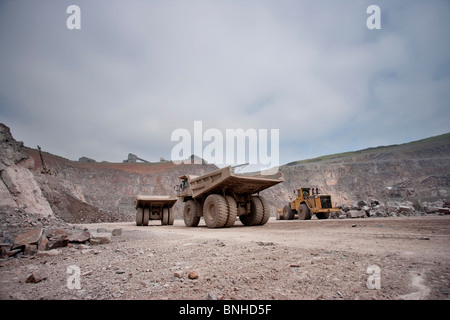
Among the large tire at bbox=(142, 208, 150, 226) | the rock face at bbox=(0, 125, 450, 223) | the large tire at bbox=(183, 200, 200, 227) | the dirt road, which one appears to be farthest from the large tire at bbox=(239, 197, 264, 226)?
the rock face at bbox=(0, 125, 450, 223)

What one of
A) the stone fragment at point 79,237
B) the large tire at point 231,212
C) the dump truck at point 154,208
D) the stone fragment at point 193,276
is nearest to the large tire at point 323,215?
the large tire at point 231,212

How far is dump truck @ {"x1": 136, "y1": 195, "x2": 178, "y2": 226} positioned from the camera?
38.9 ft

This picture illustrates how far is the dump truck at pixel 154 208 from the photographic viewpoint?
38.9 ft

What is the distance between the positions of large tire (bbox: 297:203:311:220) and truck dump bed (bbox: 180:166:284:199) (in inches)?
275

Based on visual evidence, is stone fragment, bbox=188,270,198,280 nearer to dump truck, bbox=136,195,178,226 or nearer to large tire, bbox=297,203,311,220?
dump truck, bbox=136,195,178,226

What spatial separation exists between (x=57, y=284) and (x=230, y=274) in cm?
166

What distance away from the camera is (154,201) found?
11.9 meters

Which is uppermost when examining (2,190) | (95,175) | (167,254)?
(95,175)

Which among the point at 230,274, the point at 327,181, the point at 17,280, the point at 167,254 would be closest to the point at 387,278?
the point at 230,274

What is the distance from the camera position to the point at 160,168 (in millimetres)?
42438

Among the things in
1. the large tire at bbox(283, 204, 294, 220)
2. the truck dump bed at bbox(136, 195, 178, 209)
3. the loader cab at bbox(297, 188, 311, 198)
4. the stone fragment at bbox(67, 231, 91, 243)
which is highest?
the loader cab at bbox(297, 188, 311, 198)

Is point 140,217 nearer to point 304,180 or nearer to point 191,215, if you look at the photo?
point 191,215

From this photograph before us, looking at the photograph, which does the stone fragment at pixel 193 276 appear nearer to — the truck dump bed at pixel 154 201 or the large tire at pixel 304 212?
the truck dump bed at pixel 154 201
